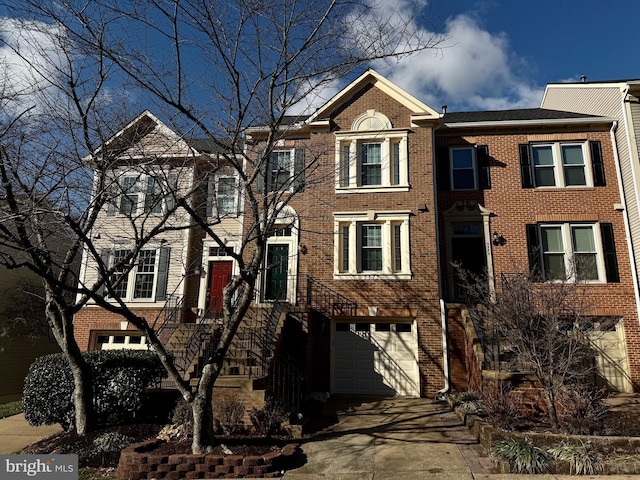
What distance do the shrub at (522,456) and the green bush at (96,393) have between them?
7.19 meters

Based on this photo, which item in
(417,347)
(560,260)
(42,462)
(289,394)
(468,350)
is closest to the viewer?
(42,462)

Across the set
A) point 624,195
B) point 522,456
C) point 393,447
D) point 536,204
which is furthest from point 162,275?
point 624,195

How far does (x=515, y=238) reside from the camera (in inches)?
543

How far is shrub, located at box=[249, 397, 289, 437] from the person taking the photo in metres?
8.55

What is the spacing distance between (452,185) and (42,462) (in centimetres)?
1267

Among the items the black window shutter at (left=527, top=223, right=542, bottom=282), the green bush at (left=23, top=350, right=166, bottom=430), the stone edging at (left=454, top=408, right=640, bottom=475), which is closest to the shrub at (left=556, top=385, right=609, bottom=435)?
the stone edging at (left=454, top=408, right=640, bottom=475)

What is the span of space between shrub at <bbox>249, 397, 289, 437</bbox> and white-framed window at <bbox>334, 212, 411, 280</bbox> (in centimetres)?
532

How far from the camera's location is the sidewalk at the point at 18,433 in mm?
8859

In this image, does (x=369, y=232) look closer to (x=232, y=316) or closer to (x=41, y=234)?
(x=232, y=316)

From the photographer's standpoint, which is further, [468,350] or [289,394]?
[468,350]

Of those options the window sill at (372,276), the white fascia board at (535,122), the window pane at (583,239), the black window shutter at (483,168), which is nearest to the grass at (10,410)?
the window sill at (372,276)

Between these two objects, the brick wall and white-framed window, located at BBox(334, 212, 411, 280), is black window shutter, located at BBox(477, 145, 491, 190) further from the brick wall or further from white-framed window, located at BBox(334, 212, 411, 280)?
white-framed window, located at BBox(334, 212, 411, 280)

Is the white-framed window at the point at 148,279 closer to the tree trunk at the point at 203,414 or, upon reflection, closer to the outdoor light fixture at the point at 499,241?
the tree trunk at the point at 203,414

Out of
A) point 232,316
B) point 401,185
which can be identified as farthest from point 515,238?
point 232,316
